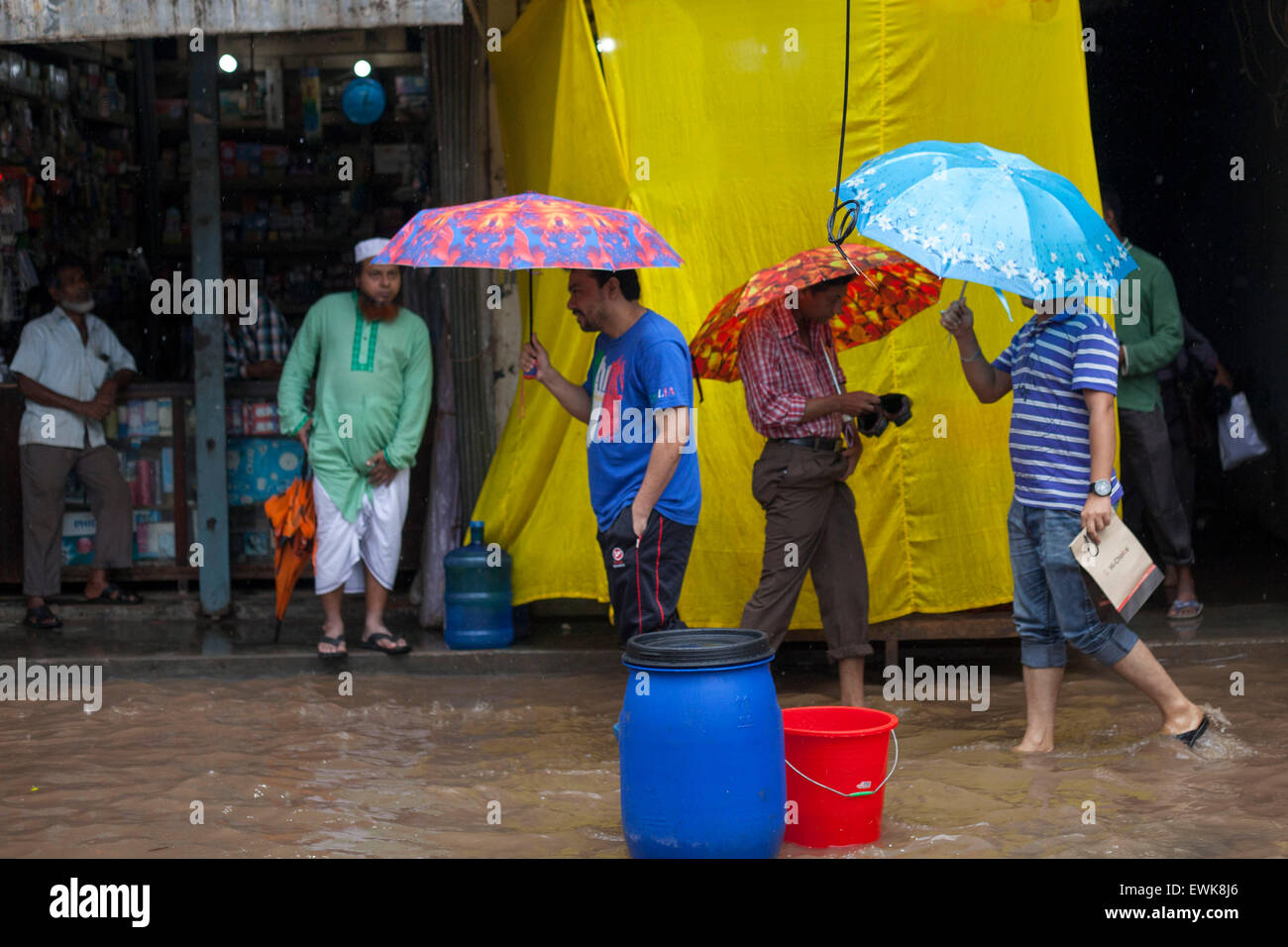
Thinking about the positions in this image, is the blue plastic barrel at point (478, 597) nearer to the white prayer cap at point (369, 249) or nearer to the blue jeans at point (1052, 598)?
the white prayer cap at point (369, 249)

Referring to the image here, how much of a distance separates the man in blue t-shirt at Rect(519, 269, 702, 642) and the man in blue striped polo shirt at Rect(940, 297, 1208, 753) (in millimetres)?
1106

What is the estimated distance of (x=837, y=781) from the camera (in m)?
4.16

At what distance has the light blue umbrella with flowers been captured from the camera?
4.34 m

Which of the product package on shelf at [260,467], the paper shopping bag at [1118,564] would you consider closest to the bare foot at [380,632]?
the product package on shelf at [260,467]

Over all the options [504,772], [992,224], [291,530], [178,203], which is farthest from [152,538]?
[992,224]

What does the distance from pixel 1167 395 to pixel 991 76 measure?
261 centimetres

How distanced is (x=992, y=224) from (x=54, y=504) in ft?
18.3

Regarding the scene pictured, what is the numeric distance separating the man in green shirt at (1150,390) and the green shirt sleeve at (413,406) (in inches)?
138

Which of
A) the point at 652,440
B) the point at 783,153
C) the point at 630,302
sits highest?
the point at 783,153

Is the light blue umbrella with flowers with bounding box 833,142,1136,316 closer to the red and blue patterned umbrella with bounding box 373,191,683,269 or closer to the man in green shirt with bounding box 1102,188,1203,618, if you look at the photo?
the red and blue patterned umbrella with bounding box 373,191,683,269

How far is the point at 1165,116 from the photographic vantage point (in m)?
11.6

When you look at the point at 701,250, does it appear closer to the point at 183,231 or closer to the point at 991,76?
the point at 991,76

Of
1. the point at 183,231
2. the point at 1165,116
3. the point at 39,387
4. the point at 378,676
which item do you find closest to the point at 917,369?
the point at 378,676

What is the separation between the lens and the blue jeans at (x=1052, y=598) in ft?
16.3
